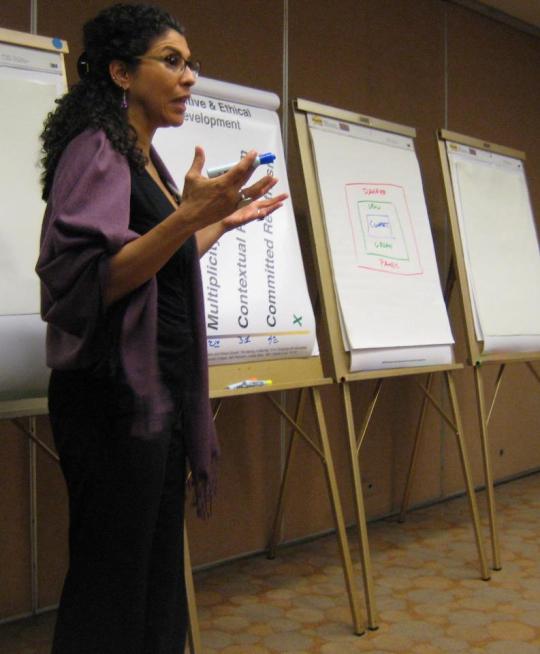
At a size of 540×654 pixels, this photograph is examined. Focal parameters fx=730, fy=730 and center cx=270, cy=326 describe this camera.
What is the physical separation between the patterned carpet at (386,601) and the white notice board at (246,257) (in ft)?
2.64

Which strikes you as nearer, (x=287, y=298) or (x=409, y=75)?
(x=287, y=298)

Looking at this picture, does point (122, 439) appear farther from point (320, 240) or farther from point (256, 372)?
point (320, 240)

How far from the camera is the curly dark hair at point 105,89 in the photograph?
116 cm

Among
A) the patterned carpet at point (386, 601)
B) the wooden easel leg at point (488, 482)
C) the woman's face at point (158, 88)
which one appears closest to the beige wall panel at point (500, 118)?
the patterned carpet at point (386, 601)

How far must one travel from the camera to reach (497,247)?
2949 mm

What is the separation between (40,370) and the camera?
1.56 metres

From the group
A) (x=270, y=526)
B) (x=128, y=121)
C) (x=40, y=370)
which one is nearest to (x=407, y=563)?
(x=270, y=526)

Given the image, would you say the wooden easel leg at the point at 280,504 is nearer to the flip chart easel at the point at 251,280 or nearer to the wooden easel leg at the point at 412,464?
the flip chart easel at the point at 251,280

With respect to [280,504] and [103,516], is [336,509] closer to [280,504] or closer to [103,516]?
[280,504]

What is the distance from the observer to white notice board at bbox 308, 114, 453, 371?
7.59ft

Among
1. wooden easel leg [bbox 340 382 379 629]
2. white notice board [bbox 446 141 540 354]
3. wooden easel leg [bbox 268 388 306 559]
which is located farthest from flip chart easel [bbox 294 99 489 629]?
white notice board [bbox 446 141 540 354]

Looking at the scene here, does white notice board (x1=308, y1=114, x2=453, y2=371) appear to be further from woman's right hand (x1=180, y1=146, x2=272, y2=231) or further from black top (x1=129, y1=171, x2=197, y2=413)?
woman's right hand (x1=180, y1=146, x2=272, y2=231)

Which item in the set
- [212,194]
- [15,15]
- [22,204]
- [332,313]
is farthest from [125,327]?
[15,15]

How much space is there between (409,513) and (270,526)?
841mm
